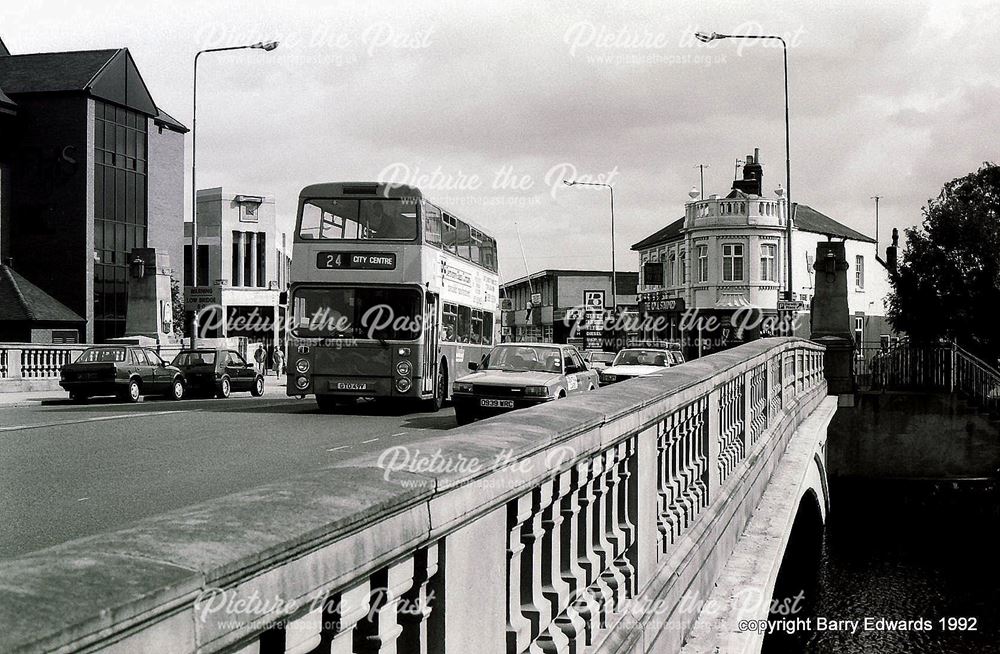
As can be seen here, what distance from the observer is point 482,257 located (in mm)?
24906

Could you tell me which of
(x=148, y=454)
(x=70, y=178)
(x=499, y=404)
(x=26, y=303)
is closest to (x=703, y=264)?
(x=70, y=178)

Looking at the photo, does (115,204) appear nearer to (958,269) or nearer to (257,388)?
(257,388)

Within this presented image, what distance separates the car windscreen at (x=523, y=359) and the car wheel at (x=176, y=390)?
12952 mm

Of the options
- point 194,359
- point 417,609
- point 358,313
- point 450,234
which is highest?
point 450,234

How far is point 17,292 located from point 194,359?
21.0 metres

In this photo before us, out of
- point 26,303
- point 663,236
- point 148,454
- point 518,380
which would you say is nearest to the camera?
point 148,454

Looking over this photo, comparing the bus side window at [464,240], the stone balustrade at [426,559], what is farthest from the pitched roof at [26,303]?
the stone balustrade at [426,559]

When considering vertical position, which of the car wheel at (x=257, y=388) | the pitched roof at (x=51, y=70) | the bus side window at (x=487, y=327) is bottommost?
the car wheel at (x=257, y=388)

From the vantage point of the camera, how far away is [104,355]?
2561 cm

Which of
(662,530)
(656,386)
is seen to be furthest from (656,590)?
(656,386)

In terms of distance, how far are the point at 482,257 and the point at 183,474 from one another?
15018 millimetres

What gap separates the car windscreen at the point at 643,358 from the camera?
26.0 m

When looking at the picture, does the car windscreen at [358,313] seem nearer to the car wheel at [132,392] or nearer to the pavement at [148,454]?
the pavement at [148,454]

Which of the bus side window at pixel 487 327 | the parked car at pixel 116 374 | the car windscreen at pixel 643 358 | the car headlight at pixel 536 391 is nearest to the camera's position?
the car headlight at pixel 536 391
